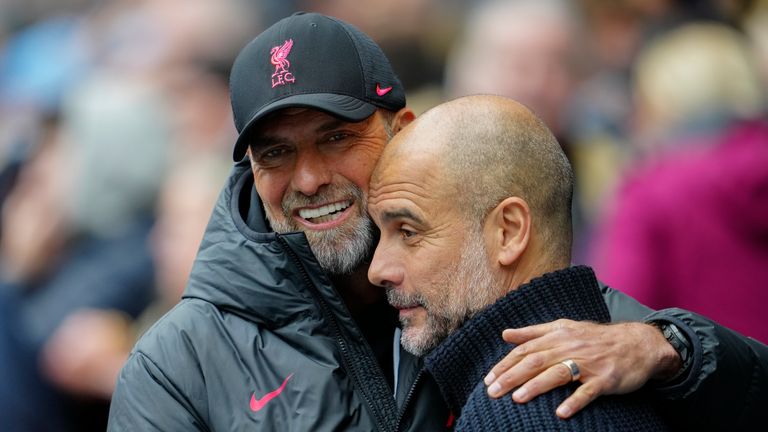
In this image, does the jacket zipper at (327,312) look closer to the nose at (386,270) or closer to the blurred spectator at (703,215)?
the nose at (386,270)

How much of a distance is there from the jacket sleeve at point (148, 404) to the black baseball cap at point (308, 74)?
0.57m

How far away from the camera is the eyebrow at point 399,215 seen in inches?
111

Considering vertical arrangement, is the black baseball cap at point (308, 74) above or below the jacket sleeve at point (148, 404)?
above

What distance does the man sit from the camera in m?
2.76

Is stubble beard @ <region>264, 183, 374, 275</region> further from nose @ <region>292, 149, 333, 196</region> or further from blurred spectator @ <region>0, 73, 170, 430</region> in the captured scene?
blurred spectator @ <region>0, 73, 170, 430</region>

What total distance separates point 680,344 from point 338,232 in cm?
83

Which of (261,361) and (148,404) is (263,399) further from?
(148,404)

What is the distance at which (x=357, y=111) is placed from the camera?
2.97 m

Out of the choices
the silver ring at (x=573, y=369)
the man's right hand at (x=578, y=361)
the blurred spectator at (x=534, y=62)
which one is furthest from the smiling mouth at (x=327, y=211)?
the blurred spectator at (x=534, y=62)

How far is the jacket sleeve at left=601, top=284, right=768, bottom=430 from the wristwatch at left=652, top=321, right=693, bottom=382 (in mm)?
11

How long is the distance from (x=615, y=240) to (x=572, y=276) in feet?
5.88

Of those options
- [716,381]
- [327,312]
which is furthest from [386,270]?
Result: [716,381]

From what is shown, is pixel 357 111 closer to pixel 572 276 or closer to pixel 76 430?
pixel 572 276

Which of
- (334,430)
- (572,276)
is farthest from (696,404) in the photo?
(334,430)
